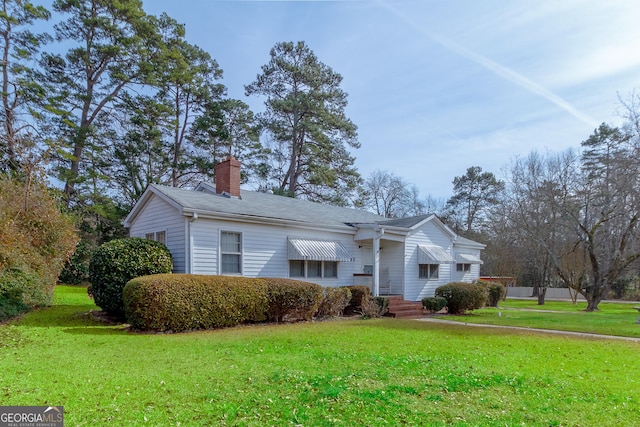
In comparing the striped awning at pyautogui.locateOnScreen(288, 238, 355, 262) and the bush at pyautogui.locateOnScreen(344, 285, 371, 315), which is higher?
the striped awning at pyautogui.locateOnScreen(288, 238, 355, 262)

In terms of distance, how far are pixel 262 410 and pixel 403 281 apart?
14844 mm

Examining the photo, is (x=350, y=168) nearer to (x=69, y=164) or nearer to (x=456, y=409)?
(x=69, y=164)

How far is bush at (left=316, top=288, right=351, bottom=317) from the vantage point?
14062 mm

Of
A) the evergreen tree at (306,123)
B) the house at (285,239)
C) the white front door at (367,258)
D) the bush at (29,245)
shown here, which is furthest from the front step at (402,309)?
the evergreen tree at (306,123)

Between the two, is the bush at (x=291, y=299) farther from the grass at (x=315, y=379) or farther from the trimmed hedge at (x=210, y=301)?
the grass at (x=315, y=379)

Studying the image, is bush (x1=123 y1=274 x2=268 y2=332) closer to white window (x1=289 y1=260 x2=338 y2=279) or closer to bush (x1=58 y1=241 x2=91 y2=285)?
white window (x1=289 y1=260 x2=338 y2=279)

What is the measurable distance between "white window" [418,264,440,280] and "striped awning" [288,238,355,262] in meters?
4.37

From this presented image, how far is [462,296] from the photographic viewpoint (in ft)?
56.6

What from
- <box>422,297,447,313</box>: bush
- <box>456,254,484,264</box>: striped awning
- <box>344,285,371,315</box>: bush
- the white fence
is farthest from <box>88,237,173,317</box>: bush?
the white fence

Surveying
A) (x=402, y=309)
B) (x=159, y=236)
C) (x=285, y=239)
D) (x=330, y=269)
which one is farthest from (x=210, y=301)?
(x=402, y=309)

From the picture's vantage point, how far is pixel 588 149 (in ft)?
118

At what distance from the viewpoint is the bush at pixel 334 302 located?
14.1 m

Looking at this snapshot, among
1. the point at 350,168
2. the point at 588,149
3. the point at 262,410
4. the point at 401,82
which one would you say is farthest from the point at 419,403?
the point at 588,149

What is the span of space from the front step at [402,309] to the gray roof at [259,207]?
4.04m
